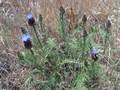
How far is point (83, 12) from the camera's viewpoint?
8.70 feet

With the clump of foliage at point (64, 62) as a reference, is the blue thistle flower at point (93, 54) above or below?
above

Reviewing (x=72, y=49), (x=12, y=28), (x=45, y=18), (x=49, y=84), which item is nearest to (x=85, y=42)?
(x=72, y=49)

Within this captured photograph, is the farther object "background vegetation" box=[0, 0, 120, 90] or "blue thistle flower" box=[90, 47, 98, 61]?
"background vegetation" box=[0, 0, 120, 90]

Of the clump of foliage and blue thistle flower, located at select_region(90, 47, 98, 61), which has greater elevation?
blue thistle flower, located at select_region(90, 47, 98, 61)

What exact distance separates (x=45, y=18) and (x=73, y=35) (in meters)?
0.31

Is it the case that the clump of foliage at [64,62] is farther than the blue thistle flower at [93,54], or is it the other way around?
the clump of foliage at [64,62]

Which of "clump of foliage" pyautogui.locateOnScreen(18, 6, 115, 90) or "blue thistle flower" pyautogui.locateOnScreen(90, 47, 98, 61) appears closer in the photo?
"blue thistle flower" pyautogui.locateOnScreen(90, 47, 98, 61)

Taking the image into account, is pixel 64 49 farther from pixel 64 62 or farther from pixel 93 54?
pixel 93 54

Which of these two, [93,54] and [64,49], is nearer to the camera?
[93,54]

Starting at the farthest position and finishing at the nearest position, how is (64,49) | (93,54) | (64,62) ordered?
(64,49)
(64,62)
(93,54)

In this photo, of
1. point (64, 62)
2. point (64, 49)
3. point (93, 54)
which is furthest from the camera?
point (64, 49)

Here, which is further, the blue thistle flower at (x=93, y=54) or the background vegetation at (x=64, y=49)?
the background vegetation at (x=64, y=49)

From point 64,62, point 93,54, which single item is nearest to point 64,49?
point 64,62

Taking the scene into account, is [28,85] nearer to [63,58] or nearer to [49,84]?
[49,84]
